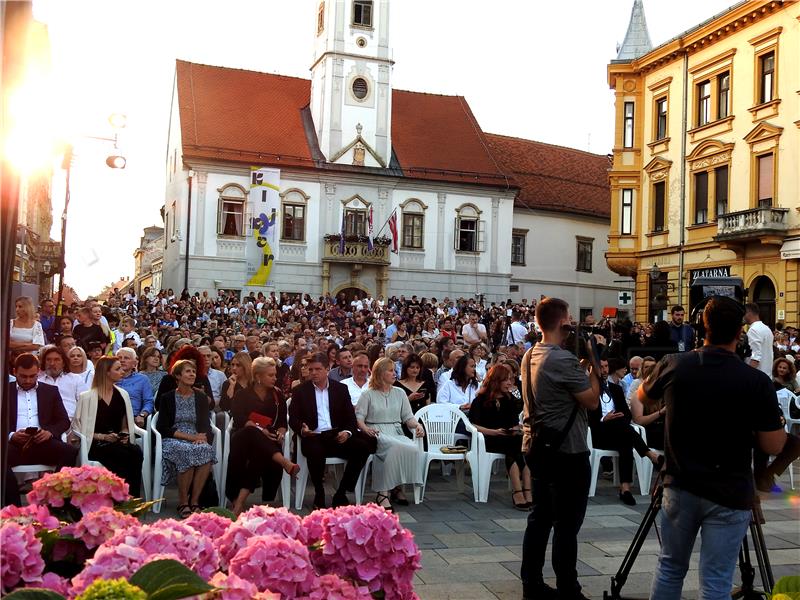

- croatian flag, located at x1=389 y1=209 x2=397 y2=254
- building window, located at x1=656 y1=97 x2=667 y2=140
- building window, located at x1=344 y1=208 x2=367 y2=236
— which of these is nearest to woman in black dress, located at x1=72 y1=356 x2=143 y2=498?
building window, located at x1=656 y1=97 x2=667 y2=140

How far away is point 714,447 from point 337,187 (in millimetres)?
36291

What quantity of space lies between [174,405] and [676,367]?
5630mm

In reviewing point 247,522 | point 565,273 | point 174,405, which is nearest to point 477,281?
point 565,273

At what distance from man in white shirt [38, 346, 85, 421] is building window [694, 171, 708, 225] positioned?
25652mm

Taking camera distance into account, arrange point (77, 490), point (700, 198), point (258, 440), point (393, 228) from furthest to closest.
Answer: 1. point (393, 228)
2. point (700, 198)
3. point (258, 440)
4. point (77, 490)

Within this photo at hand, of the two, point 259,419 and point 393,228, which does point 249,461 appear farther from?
point 393,228

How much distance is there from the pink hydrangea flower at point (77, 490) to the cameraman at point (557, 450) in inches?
125

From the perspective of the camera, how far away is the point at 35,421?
7.71 metres

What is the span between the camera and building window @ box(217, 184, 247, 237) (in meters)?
37.3

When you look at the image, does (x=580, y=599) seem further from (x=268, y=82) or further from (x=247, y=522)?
(x=268, y=82)

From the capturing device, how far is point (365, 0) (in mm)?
39875

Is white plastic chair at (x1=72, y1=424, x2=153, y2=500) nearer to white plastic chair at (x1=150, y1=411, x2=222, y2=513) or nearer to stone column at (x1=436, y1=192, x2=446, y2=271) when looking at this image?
white plastic chair at (x1=150, y1=411, x2=222, y2=513)

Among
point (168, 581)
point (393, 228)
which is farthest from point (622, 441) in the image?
point (393, 228)

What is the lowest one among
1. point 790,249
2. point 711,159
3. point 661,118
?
point 790,249
